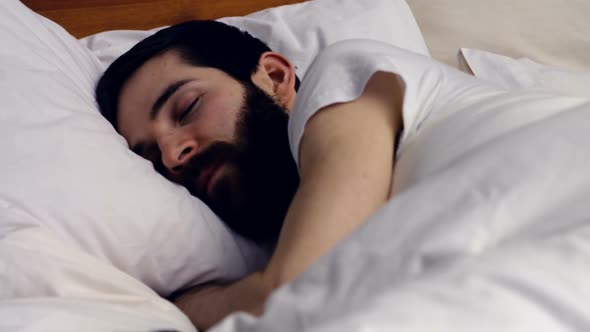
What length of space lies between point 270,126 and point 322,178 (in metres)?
0.38

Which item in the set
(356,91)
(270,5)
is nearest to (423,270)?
(356,91)

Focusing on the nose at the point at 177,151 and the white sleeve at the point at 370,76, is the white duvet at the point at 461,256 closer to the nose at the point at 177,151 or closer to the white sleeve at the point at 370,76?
the white sleeve at the point at 370,76

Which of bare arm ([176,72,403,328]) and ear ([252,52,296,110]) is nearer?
bare arm ([176,72,403,328])

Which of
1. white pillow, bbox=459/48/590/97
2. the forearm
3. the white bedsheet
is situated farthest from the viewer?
white pillow, bbox=459/48/590/97

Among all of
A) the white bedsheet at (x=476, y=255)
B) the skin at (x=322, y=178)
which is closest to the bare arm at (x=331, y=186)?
the skin at (x=322, y=178)

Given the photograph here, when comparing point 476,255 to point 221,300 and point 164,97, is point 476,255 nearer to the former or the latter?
point 221,300

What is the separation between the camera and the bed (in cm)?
39

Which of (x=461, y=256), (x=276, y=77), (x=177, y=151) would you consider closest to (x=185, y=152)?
(x=177, y=151)

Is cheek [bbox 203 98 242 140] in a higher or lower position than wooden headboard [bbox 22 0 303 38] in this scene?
higher

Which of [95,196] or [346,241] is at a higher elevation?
[346,241]

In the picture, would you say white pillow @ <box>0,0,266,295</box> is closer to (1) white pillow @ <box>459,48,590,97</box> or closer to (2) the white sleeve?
(2) the white sleeve

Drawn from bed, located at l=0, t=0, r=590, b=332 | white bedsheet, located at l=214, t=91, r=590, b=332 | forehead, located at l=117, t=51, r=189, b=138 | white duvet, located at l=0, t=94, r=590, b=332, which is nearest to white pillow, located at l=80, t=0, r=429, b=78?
bed, located at l=0, t=0, r=590, b=332

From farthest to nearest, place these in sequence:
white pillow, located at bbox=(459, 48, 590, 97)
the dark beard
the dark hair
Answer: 1. white pillow, located at bbox=(459, 48, 590, 97)
2. the dark hair
3. the dark beard

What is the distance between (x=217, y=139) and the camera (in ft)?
3.30
